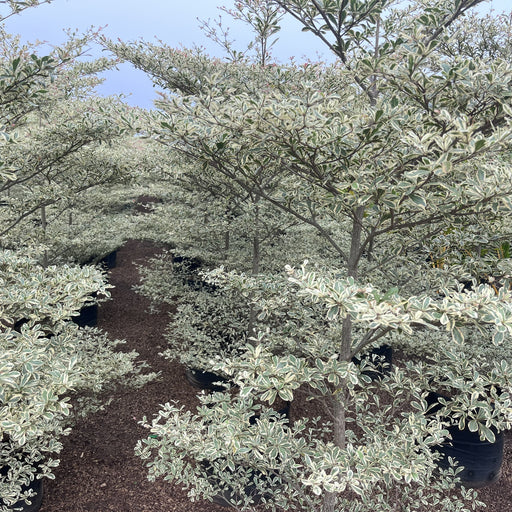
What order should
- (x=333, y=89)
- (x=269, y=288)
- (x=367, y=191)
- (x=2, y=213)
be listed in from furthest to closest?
(x=2, y=213) < (x=333, y=89) < (x=269, y=288) < (x=367, y=191)

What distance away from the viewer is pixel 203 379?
15.8ft

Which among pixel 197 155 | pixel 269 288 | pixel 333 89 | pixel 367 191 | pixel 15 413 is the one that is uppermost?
pixel 333 89

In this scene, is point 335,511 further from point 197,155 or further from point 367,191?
point 197,155

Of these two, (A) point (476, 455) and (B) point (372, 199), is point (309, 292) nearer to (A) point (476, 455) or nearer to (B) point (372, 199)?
(B) point (372, 199)

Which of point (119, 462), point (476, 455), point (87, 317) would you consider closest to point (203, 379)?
point (119, 462)

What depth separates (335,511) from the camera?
244cm

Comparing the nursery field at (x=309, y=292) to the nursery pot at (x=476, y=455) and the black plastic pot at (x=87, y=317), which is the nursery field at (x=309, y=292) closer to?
the nursery pot at (x=476, y=455)

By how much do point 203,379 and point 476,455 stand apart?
2.77m

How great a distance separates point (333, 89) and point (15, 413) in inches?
158

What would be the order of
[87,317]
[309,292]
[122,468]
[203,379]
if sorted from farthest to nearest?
[87,317], [203,379], [122,468], [309,292]

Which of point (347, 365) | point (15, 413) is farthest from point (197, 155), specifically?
point (15, 413)

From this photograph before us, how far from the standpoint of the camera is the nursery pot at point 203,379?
185 inches

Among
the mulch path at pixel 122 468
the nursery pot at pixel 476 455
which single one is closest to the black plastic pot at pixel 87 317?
the mulch path at pixel 122 468

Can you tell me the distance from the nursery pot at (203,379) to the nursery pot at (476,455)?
90.4 inches
